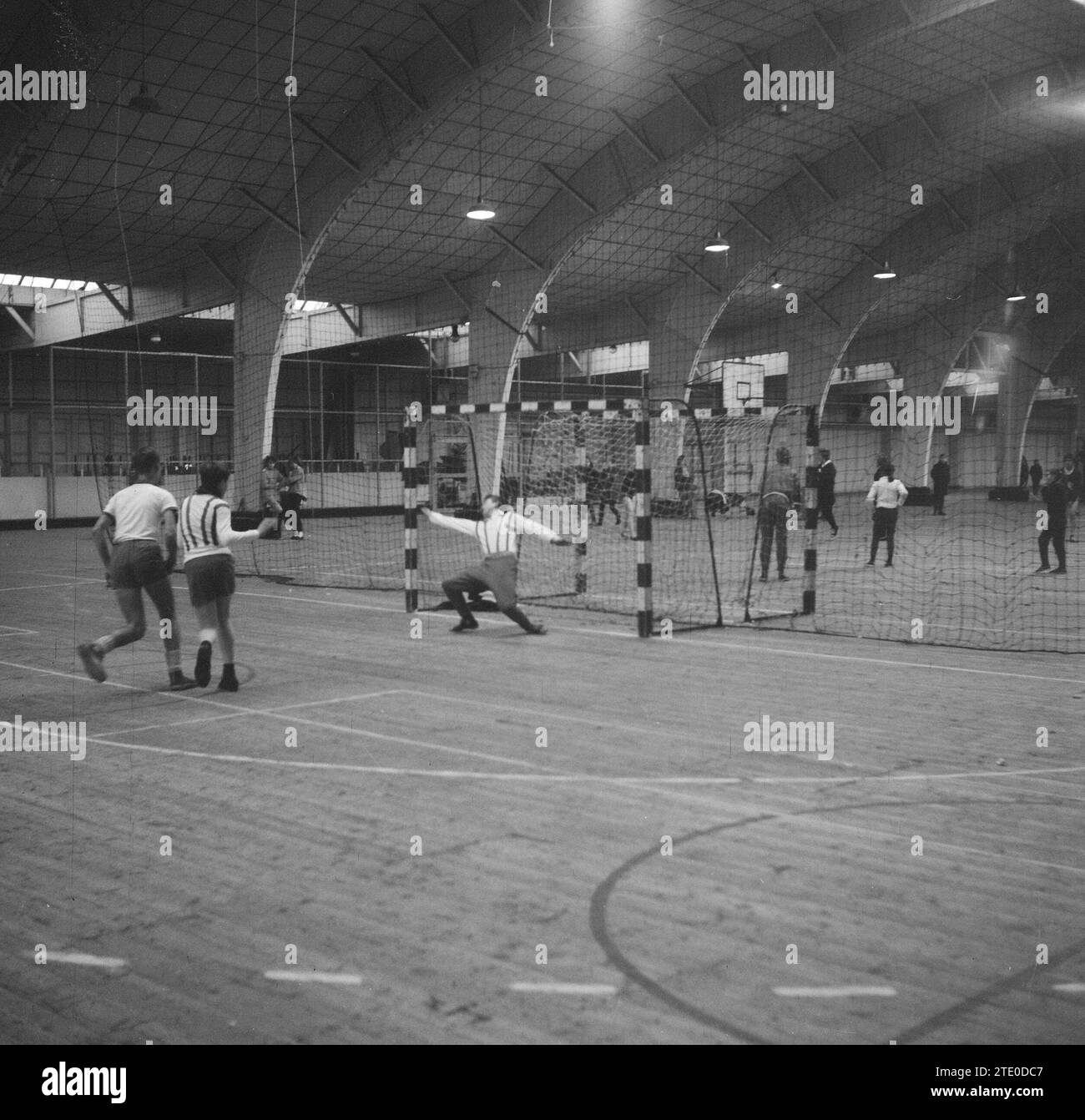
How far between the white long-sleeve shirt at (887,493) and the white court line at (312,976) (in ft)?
55.0

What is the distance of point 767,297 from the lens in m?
44.1

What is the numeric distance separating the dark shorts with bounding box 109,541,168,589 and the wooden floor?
3.06 ft

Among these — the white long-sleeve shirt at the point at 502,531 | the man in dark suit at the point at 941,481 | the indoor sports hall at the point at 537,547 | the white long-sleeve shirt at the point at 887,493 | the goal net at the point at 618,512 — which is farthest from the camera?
the man in dark suit at the point at 941,481

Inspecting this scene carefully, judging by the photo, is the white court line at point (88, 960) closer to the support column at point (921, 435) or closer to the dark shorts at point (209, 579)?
the dark shorts at point (209, 579)

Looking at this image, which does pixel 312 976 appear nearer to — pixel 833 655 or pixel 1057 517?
pixel 833 655

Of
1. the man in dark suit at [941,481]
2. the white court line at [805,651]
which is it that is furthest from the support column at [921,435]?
the white court line at [805,651]

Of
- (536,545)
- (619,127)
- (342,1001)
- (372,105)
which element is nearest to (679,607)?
(536,545)

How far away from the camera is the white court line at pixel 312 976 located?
3.87 m

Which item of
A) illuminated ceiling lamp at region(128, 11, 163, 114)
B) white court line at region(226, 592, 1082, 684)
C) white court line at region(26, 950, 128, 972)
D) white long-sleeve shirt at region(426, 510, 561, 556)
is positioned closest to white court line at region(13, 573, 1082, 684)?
white court line at region(226, 592, 1082, 684)

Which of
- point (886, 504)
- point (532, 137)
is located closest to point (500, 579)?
point (886, 504)

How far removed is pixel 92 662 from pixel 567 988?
6.63 meters

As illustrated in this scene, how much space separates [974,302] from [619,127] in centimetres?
1975

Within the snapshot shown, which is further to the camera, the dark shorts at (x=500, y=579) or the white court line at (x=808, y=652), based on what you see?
the dark shorts at (x=500, y=579)

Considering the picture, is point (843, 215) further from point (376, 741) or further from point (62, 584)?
point (376, 741)
